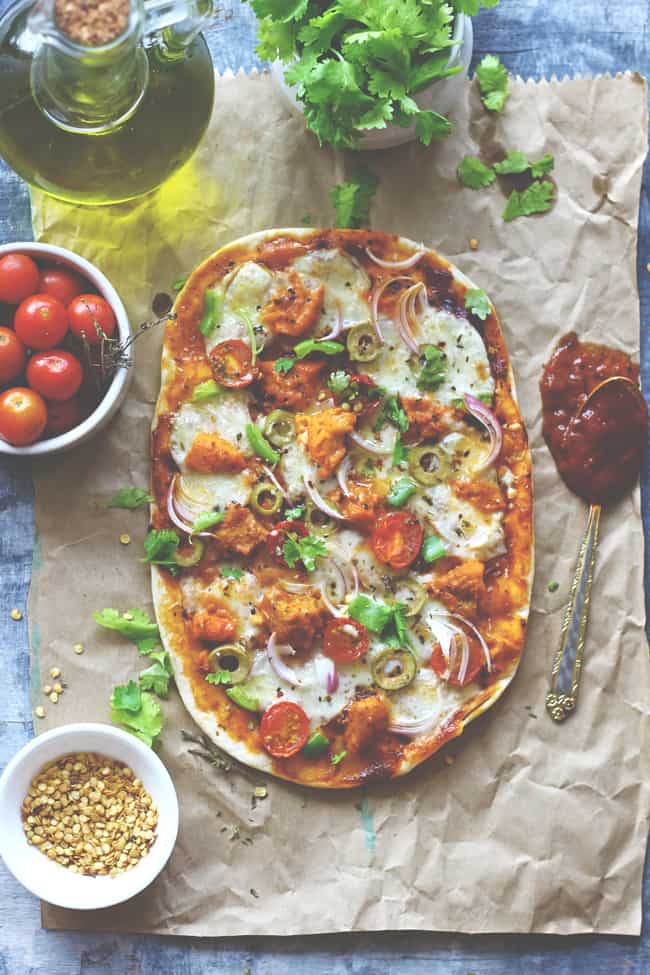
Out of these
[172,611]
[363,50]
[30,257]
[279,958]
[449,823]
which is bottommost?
[279,958]

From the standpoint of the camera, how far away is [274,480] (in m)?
4.30

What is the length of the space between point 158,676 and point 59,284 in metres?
1.69

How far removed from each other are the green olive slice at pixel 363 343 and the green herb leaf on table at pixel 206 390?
0.59 metres

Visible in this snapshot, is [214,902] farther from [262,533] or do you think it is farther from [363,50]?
[363,50]

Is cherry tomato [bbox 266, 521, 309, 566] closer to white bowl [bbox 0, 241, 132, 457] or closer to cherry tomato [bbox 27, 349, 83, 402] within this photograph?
white bowl [bbox 0, 241, 132, 457]

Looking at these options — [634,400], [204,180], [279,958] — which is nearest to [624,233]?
[634,400]

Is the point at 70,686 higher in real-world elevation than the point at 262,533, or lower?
lower

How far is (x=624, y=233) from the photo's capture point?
4629 millimetres

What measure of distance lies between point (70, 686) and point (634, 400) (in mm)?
2767

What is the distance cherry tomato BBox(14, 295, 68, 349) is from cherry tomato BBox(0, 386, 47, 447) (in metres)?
0.21

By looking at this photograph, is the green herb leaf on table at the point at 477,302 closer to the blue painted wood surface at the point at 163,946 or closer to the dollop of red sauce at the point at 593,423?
the dollop of red sauce at the point at 593,423

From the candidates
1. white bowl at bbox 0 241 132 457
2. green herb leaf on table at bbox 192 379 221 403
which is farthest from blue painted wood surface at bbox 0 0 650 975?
green herb leaf on table at bbox 192 379 221 403

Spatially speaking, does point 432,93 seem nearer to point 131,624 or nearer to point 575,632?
point 575,632

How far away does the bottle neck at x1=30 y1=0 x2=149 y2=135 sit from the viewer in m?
3.29
